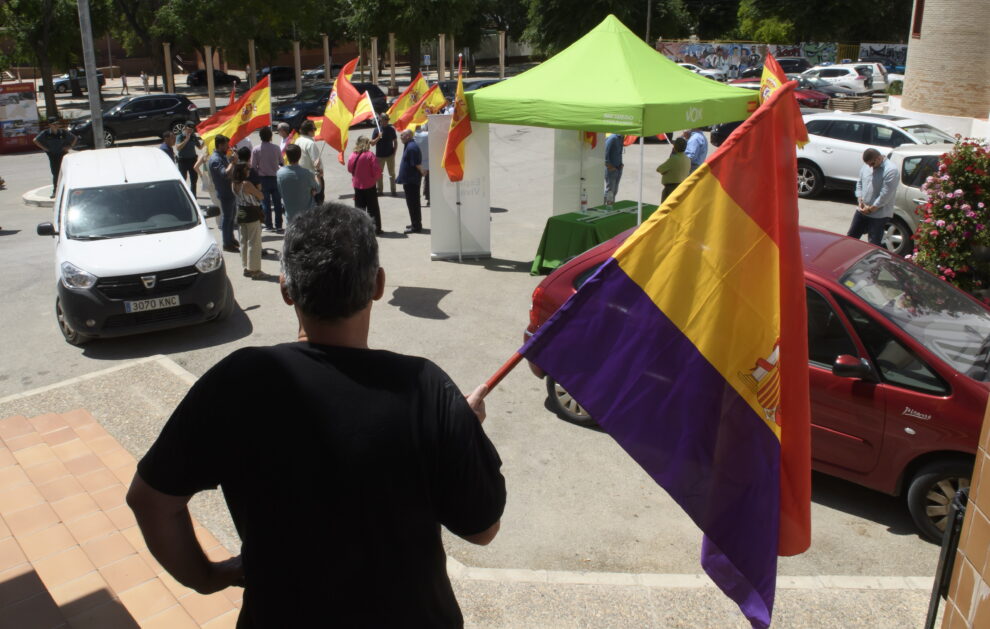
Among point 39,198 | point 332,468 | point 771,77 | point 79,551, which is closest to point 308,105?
point 39,198

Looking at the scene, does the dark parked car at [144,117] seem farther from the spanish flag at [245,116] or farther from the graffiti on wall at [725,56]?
the graffiti on wall at [725,56]

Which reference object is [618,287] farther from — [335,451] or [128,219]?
[128,219]

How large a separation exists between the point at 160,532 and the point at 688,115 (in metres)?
9.42

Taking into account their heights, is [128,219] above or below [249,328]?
above

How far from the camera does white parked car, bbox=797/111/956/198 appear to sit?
16922 mm

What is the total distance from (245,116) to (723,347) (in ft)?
42.4

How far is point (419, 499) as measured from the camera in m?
2.03

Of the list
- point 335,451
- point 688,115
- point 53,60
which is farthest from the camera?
point 53,60

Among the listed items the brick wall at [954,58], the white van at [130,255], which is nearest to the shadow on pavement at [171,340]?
the white van at [130,255]

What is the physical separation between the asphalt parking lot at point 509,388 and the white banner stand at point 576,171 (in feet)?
3.11

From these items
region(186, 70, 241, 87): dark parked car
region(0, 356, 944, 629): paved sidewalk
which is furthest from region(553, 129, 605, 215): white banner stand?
region(186, 70, 241, 87): dark parked car

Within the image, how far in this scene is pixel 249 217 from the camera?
455 inches

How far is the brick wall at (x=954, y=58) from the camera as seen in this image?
23.8m

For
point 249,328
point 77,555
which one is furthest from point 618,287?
point 249,328
